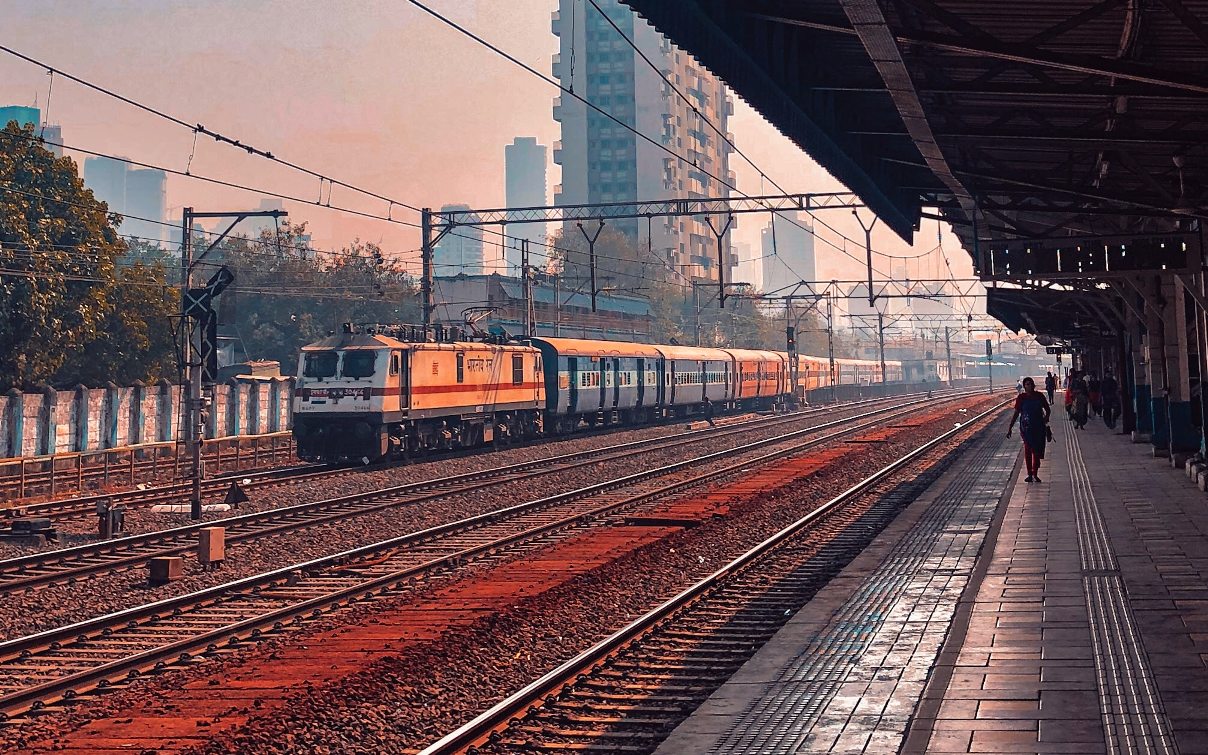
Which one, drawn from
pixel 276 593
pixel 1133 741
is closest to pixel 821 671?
pixel 1133 741

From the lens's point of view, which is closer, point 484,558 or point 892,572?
point 892,572

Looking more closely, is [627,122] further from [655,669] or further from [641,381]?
[655,669]

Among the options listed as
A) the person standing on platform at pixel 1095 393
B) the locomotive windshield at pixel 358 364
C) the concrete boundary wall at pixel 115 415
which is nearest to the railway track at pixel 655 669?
the locomotive windshield at pixel 358 364

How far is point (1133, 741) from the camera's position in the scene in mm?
6883

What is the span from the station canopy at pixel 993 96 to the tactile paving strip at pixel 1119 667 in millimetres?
4071

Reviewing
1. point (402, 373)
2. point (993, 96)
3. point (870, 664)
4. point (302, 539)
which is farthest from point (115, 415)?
point (870, 664)

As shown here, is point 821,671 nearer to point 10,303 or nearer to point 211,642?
point 211,642

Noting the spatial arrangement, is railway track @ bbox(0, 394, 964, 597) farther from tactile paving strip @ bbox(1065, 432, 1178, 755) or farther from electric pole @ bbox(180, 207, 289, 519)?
tactile paving strip @ bbox(1065, 432, 1178, 755)

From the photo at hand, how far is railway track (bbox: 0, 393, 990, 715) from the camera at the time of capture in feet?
33.7

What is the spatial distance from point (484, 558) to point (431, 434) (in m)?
18.5

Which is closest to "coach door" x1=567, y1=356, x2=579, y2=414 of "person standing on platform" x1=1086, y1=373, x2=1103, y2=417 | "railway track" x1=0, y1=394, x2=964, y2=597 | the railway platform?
"railway track" x1=0, y1=394, x2=964, y2=597

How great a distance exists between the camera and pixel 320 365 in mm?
32000

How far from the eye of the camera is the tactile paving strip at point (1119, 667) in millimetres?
6977

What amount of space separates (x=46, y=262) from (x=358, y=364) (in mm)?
18960
